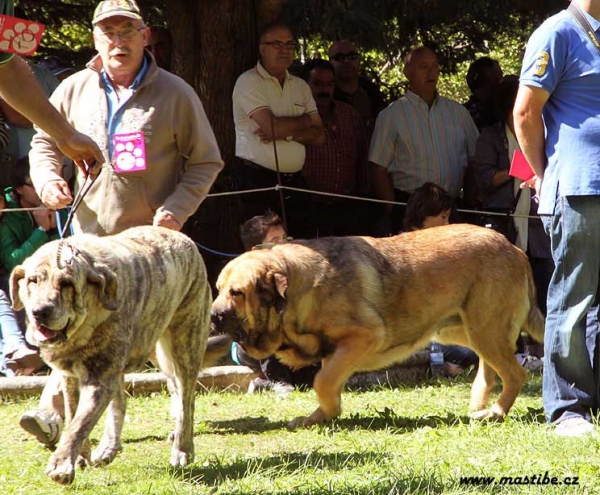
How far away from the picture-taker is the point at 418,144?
31.6ft

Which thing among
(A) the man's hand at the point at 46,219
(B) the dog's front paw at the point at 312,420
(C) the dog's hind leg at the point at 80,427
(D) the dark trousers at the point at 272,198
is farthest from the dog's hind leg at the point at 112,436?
(D) the dark trousers at the point at 272,198

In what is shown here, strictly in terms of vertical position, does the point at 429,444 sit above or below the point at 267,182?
below

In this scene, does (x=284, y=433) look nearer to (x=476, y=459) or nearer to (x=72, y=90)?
(x=476, y=459)

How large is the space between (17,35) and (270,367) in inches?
160

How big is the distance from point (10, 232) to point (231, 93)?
2643 mm

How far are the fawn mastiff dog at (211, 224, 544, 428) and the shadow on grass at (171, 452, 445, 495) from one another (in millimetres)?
1048

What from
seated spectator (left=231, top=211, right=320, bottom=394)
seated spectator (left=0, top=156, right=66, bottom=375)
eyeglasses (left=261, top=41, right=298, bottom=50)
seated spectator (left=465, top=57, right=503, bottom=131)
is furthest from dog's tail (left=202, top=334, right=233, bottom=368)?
seated spectator (left=465, top=57, right=503, bottom=131)

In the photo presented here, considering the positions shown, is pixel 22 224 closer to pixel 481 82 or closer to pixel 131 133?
pixel 131 133

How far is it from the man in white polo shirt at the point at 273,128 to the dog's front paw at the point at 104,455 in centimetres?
400

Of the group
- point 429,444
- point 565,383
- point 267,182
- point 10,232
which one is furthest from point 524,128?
point 10,232

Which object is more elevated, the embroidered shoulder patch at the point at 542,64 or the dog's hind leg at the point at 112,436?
the embroidered shoulder patch at the point at 542,64

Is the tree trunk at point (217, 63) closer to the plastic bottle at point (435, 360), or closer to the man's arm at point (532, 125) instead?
the plastic bottle at point (435, 360)

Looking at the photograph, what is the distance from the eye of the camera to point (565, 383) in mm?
6051

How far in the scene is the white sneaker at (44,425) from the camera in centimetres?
552
